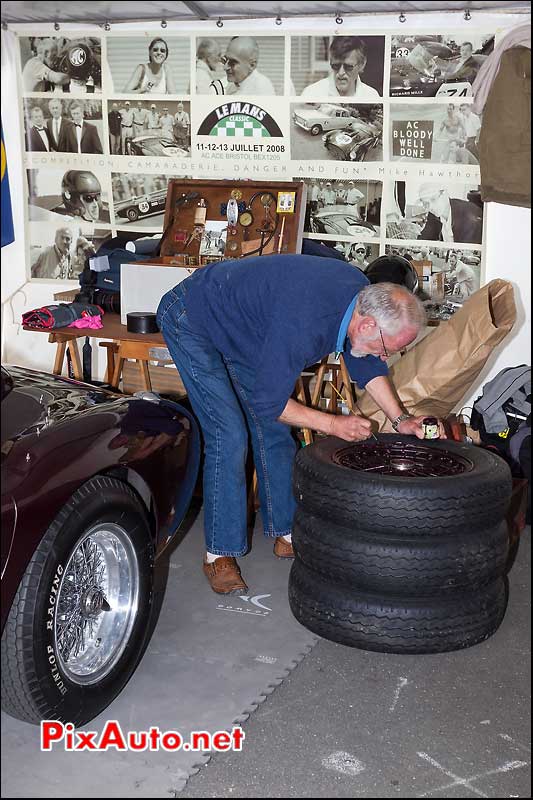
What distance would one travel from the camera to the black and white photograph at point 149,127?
5512mm

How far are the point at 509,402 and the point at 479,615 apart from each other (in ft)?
5.94

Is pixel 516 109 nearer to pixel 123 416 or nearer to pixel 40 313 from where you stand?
pixel 40 313

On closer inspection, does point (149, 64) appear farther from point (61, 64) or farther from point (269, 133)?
point (269, 133)

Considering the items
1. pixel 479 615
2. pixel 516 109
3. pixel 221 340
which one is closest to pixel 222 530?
pixel 221 340

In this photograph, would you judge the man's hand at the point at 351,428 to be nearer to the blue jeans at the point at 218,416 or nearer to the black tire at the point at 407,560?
the black tire at the point at 407,560

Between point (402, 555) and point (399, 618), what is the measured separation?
212 millimetres

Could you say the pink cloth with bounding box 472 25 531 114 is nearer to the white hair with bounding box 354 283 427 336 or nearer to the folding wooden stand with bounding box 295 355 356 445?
the folding wooden stand with bounding box 295 355 356 445

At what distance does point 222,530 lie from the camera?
345 cm

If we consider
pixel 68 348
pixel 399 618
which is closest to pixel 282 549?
pixel 399 618

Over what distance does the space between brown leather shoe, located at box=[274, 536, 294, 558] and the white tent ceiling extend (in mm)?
2862

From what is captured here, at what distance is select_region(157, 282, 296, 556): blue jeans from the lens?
3.38 m

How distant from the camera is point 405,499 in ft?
9.02

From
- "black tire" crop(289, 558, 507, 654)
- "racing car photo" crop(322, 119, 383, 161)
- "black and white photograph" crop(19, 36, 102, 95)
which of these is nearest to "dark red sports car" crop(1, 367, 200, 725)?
"black tire" crop(289, 558, 507, 654)

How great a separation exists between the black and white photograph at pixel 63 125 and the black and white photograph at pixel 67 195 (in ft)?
0.49
